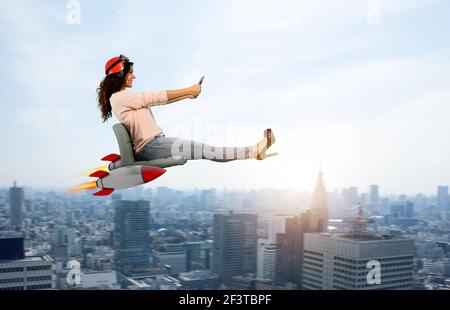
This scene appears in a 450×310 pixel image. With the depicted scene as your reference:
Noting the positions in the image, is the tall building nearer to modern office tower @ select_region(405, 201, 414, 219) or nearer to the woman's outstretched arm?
modern office tower @ select_region(405, 201, 414, 219)

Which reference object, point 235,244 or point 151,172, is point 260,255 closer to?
point 235,244

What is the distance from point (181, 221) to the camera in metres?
4.00

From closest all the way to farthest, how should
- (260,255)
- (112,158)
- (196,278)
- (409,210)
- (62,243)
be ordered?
(112,158) < (196,278) < (62,243) < (409,210) < (260,255)

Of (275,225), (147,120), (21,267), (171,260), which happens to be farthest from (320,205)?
(21,267)

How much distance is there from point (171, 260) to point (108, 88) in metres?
3.04

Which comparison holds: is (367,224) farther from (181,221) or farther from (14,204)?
(14,204)

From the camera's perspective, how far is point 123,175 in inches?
84.6

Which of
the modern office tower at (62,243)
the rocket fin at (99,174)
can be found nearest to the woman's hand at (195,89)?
the rocket fin at (99,174)

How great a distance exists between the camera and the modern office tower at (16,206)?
154 inches

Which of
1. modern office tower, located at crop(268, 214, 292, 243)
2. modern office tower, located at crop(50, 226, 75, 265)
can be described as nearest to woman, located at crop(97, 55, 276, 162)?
modern office tower, located at crop(50, 226, 75, 265)

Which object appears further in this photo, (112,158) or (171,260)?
(171,260)

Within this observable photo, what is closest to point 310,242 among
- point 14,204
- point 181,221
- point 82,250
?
point 181,221
